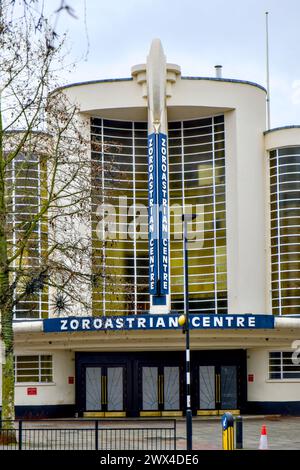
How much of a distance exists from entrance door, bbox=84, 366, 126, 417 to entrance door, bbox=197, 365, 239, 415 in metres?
3.75

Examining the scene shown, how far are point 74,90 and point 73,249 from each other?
18109 mm

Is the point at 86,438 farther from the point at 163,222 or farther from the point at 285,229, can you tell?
the point at 285,229

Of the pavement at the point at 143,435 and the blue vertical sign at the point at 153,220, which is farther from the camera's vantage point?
the blue vertical sign at the point at 153,220

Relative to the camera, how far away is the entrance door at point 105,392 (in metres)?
41.6

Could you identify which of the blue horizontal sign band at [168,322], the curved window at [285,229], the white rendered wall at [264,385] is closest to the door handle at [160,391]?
the white rendered wall at [264,385]

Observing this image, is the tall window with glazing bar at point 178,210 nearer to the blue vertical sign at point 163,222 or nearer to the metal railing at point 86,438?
the blue vertical sign at point 163,222

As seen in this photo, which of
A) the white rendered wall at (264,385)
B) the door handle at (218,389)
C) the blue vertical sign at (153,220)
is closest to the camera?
the blue vertical sign at (153,220)

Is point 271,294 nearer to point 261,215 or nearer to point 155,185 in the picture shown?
point 261,215

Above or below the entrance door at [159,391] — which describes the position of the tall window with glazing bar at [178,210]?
above

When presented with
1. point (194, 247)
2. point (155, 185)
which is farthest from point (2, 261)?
point (194, 247)

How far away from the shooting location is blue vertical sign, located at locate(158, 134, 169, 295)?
131 feet

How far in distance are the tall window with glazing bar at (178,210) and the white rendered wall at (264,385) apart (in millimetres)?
2779

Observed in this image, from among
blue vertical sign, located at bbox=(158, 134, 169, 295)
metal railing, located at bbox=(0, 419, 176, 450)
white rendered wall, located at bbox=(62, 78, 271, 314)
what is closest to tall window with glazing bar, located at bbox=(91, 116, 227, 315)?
white rendered wall, located at bbox=(62, 78, 271, 314)

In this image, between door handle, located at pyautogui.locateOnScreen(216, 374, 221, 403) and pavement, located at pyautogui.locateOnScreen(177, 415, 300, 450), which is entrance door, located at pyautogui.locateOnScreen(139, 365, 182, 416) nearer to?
door handle, located at pyautogui.locateOnScreen(216, 374, 221, 403)
